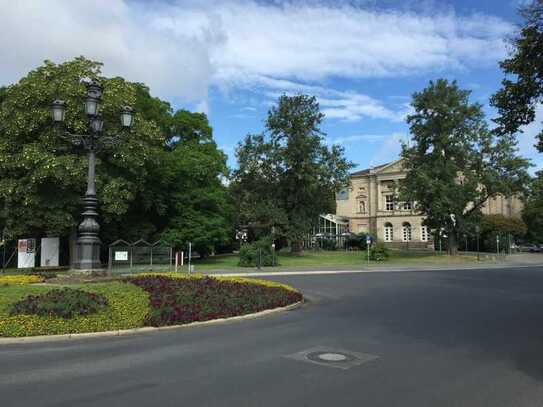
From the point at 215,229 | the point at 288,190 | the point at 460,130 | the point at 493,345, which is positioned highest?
the point at 460,130

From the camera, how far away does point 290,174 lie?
54.7 metres

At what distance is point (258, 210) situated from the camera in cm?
5331

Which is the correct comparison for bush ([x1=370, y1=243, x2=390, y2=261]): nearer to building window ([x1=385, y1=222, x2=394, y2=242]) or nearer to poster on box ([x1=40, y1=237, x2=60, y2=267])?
poster on box ([x1=40, y1=237, x2=60, y2=267])

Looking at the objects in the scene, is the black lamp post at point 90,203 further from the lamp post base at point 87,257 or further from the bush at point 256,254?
the bush at point 256,254

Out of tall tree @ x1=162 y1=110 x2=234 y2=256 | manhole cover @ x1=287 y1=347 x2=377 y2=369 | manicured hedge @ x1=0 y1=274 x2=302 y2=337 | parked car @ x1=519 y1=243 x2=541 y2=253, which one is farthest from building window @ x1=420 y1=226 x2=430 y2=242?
manhole cover @ x1=287 y1=347 x2=377 y2=369

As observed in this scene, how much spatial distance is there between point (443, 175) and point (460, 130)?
5224 millimetres

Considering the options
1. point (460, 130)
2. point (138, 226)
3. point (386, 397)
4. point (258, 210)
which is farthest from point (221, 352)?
point (460, 130)

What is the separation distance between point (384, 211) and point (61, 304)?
281 ft

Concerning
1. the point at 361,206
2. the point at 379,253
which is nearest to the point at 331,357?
the point at 379,253

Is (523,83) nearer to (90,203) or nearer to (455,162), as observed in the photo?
(90,203)

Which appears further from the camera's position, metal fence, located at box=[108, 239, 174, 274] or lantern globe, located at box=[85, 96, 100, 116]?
metal fence, located at box=[108, 239, 174, 274]

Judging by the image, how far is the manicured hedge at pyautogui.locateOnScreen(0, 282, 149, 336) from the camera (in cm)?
948

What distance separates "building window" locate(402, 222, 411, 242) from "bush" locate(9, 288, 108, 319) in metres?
83.5

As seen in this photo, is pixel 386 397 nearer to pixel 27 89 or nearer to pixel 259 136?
pixel 27 89
